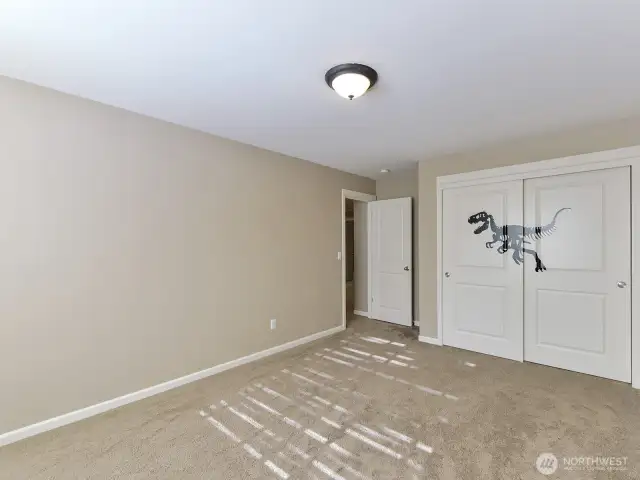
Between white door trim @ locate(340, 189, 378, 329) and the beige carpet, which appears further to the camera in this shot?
white door trim @ locate(340, 189, 378, 329)

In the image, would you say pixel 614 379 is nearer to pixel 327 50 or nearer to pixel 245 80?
pixel 327 50

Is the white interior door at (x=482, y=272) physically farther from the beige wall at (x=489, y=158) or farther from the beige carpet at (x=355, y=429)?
the beige carpet at (x=355, y=429)

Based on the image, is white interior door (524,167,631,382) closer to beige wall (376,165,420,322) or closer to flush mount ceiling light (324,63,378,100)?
beige wall (376,165,420,322)

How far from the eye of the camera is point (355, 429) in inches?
91.9

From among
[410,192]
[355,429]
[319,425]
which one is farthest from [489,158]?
[319,425]

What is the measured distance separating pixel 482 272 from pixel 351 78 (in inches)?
112

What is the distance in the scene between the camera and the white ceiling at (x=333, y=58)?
1.62 meters

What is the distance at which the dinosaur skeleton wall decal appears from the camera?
3.48 meters

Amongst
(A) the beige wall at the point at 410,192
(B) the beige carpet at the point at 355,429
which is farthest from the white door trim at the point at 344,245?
(B) the beige carpet at the point at 355,429

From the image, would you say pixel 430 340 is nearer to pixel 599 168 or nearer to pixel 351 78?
pixel 599 168

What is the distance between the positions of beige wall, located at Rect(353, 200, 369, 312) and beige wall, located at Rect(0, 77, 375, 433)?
1.89 metres

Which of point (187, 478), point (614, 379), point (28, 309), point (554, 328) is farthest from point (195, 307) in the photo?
point (614, 379)

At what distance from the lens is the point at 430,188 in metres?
4.25

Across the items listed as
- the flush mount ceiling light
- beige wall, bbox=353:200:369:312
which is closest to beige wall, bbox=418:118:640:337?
beige wall, bbox=353:200:369:312
